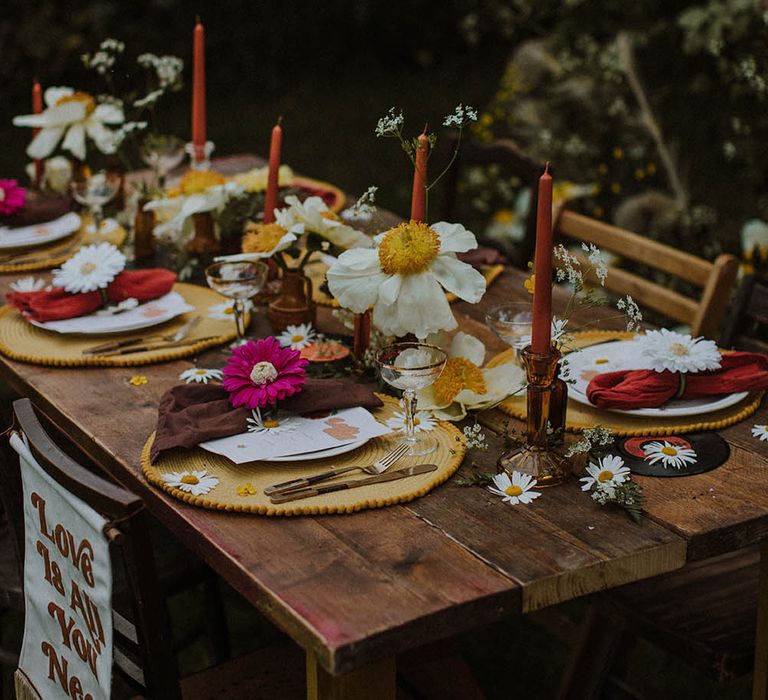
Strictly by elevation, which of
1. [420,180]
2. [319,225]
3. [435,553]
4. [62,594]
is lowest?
[62,594]

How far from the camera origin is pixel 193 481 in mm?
1648

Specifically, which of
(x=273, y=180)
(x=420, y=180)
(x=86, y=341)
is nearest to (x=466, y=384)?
(x=420, y=180)

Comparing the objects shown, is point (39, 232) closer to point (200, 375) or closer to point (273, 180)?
point (273, 180)

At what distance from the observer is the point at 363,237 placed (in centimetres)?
208

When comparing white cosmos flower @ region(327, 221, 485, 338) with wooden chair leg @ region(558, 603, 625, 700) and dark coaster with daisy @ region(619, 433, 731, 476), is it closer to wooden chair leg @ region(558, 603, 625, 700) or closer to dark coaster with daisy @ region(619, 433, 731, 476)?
dark coaster with daisy @ region(619, 433, 731, 476)

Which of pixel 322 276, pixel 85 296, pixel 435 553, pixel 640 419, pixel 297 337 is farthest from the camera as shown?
pixel 322 276

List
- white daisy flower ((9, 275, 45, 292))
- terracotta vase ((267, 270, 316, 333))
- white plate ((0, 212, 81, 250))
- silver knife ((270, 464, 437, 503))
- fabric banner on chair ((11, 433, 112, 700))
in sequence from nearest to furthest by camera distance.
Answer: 1. fabric banner on chair ((11, 433, 112, 700))
2. silver knife ((270, 464, 437, 503))
3. terracotta vase ((267, 270, 316, 333))
4. white daisy flower ((9, 275, 45, 292))
5. white plate ((0, 212, 81, 250))

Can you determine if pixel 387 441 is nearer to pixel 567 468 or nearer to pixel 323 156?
pixel 567 468

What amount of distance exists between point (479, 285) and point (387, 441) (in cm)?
27

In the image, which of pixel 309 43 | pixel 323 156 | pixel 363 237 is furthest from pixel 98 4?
pixel 363 237

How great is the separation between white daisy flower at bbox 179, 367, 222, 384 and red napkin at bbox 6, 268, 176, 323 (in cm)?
35

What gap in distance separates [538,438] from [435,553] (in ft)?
0.94

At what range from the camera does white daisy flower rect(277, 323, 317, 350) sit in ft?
7.09

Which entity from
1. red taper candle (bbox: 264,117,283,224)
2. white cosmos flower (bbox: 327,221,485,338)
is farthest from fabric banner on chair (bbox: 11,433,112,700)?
red taper candle (bbox: 264,117,283,224)
